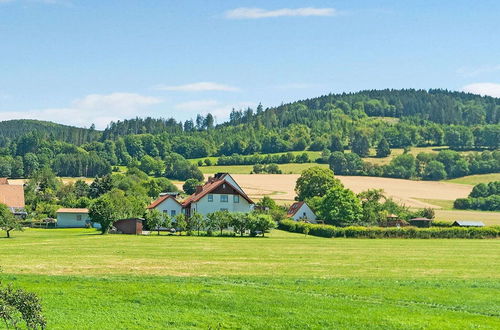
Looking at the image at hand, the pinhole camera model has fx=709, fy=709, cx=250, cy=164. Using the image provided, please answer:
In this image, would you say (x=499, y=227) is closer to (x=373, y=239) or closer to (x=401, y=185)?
(x=373, y=239)

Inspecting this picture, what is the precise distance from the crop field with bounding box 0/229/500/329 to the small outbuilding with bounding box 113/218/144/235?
36890 millimetres

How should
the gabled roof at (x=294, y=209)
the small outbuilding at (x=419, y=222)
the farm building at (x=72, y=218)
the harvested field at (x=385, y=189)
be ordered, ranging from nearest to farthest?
the farm building at (x=72, y=218)
the gabled roof at (x=294, y=209)
the small outbuilding at (x=419, y=222)
the harvested field at (x=385, y=189)

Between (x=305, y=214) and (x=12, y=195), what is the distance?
182 feet

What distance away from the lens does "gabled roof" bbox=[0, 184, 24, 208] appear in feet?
429

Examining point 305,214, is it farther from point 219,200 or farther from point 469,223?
point 469,223

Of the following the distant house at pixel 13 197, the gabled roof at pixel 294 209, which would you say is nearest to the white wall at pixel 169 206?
the gabled roof at pixel 294 209

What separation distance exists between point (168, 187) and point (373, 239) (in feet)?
315

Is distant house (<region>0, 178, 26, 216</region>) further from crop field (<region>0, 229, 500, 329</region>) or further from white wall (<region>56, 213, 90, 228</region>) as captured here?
crop field (<region>0, 229, 500, 329</region>)

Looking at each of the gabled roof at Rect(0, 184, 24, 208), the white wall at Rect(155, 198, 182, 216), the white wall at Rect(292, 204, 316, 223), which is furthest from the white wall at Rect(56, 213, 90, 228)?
the white wall at Rect(292, 204, 316, 223)

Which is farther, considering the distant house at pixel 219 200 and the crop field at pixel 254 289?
the distant house at pixel 219 200

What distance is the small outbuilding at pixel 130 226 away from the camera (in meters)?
90.8

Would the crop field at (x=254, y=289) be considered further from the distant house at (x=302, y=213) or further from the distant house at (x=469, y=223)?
the distant house at (x=302, y=213)

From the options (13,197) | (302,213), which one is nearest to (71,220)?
(13,197)

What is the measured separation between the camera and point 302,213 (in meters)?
119
